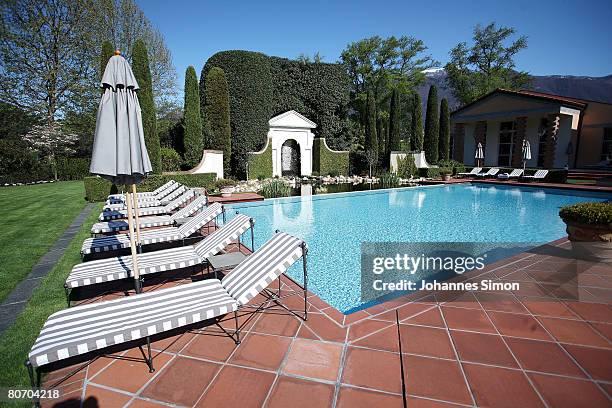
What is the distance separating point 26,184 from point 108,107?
21839 millimetres

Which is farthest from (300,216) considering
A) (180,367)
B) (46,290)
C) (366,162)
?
(366,162)

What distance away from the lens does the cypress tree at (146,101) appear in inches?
538

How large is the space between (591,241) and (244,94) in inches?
690

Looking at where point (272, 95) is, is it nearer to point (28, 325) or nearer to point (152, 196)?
point (152, 196)

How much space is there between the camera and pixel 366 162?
76.8 ft

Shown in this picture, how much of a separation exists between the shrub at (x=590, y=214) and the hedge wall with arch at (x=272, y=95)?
16.1 m

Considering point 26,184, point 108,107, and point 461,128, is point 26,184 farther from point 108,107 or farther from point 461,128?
point 461,128

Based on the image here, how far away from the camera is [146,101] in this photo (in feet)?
Answer: 45.5

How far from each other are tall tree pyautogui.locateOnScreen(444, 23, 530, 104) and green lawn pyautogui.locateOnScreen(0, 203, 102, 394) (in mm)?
37893

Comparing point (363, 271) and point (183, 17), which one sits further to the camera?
point (183, 17)

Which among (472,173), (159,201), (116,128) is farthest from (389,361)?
(472,173)

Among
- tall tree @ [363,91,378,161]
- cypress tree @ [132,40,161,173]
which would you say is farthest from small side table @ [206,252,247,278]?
tall tree @ [363,91,378,161]

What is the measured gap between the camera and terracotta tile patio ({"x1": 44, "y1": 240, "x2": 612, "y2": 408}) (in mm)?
2299

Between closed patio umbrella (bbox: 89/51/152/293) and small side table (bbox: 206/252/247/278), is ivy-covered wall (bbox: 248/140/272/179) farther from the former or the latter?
closed patio umbrella (bbox: 89/51/152/293)
